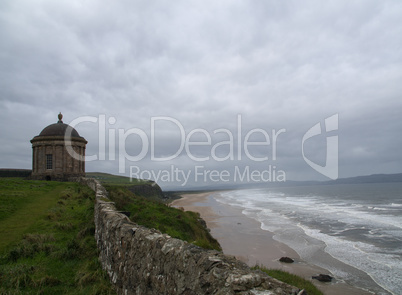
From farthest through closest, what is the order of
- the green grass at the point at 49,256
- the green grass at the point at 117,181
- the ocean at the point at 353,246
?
the green grass at the point at 117,181, the ocean at the point at 353,246, the green grass at the point at 49,256

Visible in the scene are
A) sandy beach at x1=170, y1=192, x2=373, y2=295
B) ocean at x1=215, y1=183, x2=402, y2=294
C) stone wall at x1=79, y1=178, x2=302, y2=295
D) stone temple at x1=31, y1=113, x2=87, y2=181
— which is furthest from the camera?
stone temple at x1=31, y1=113, x2=87, y2=181

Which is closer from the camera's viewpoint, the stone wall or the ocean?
the stone wall

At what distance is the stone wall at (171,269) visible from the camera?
283 centimetres

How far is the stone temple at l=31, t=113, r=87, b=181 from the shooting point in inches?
1467

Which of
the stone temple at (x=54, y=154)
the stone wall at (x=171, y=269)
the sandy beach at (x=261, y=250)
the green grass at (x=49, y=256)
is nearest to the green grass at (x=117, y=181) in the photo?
the stone temple at (x=54, y=154)

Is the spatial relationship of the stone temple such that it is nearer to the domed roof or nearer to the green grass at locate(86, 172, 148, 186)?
the domed roof

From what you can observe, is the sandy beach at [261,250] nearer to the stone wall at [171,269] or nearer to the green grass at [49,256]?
the green grass at [49,256]

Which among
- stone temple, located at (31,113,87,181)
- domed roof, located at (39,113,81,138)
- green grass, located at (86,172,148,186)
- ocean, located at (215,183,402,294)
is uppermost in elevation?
domed roof, located at (39,113,81,138)

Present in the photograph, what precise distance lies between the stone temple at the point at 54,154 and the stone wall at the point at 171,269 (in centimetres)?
3574

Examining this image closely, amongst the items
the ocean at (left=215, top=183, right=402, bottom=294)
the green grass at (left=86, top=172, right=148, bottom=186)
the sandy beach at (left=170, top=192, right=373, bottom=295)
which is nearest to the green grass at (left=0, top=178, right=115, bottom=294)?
the sandy beach at (left=170, top=192, right=373, bottom=295)

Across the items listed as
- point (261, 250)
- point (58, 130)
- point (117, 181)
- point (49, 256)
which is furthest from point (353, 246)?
point (117, 181)

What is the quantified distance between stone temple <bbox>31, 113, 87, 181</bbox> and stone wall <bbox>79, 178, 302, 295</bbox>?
3574cm

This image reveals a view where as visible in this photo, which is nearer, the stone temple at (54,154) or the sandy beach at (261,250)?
the sandy beach at (261,250)

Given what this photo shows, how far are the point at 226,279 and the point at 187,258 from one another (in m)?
0.72
